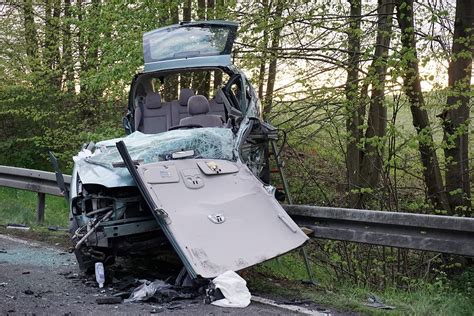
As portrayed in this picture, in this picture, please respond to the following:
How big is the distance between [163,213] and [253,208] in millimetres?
890

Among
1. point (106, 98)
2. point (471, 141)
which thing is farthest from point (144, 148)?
point (106, 98)

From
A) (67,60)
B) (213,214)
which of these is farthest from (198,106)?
(67,60)

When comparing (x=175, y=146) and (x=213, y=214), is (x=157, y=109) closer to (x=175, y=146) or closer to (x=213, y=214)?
(x=175, y=146)

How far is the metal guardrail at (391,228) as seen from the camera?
498cm

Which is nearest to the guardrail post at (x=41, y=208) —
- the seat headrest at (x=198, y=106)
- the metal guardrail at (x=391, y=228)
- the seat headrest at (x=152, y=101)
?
the seat headrest at (x=152, y=101)

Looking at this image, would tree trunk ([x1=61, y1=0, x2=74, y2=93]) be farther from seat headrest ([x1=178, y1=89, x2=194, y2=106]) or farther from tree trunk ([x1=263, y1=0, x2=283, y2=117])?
seat headrest ([x1=178, y1=89, x2=194, y2=106])

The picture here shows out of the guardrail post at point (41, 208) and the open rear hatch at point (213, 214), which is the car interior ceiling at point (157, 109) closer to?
the guardrail post at point (41, 208)

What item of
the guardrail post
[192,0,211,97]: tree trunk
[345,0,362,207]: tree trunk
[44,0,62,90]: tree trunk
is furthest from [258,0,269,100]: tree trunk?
[44,0,62,90]: tree trunk

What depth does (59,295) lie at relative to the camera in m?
5.02

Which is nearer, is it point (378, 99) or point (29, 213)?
point (378, 99)

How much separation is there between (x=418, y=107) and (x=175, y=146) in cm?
529

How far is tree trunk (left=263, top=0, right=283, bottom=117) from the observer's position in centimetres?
1038

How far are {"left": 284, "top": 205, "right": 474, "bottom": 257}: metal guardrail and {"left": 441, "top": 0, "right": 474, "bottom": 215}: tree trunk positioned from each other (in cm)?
416

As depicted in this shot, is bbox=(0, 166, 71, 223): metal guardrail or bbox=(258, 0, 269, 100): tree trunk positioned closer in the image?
bbox=(0, 166, 71, 223): metal guardrail
